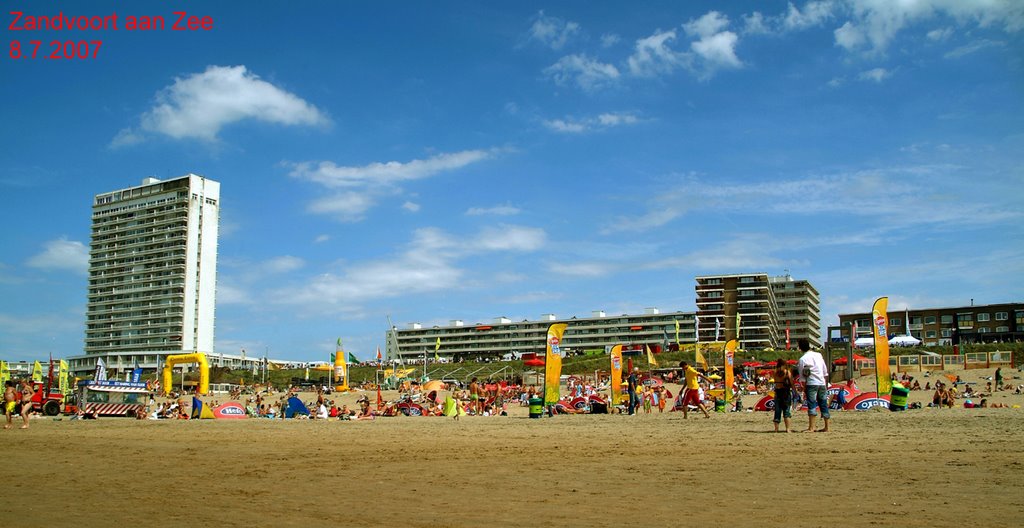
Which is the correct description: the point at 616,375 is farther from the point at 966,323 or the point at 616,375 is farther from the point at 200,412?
the point at 966,323

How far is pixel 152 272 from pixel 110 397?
11397 centimetres

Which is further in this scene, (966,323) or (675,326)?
(675,326)

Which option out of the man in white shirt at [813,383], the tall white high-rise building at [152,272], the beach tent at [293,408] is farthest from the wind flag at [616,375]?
the tall white high-rise building at [152,272]

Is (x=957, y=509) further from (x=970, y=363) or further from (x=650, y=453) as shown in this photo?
(x=970, y=363)

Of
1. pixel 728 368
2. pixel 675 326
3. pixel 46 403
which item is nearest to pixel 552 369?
pixel 728 368

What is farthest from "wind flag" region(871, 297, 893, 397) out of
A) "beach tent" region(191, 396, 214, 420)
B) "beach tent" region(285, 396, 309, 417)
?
"beach tent" region(191, 396, 214, 420)

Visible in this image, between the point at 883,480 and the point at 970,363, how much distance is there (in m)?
51.0

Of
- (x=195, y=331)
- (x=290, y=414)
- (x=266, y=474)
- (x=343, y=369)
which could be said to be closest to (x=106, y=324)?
(x=195, y=331)

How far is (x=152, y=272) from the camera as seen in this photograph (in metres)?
133

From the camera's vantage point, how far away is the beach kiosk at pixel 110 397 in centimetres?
2875

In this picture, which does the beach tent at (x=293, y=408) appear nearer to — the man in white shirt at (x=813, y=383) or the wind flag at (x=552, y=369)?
the wind flag at (x=552, y=369)

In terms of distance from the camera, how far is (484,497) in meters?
6.76

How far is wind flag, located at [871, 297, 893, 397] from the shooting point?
71.3ft

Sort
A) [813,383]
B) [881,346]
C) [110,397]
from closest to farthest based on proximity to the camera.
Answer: [813,383]
[881,346]
[110,397]
